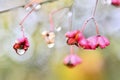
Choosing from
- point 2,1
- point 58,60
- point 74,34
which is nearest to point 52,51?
point 58,60

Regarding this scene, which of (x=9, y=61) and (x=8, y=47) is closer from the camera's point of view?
(x=8, y=47)

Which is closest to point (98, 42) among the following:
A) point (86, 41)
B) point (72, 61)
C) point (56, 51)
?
point (86, 41)

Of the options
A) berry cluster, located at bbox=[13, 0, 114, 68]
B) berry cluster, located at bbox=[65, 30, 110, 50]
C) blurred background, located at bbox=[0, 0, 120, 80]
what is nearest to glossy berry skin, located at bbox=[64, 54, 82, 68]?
berry cluster, located at bbox=[13, 0, 114, 68]

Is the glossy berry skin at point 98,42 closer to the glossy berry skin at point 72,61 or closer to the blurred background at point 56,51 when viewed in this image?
the glossy berry skin at point 72,61

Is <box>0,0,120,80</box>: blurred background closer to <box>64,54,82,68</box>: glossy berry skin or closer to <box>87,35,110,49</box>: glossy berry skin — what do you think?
<box>64,54,82,68</box>: glossy berry skin

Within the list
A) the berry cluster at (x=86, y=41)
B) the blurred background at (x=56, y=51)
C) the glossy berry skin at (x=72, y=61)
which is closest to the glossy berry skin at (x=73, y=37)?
the berry cluster at (x=86, y=41)

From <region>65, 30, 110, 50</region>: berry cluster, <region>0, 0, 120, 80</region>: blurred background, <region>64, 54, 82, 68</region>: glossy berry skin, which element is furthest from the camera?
<region>0, 0, 120, 80</region>: blurred background

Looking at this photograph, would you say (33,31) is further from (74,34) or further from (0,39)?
(74,34)

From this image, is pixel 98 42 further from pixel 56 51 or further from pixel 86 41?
pixel 56 51
